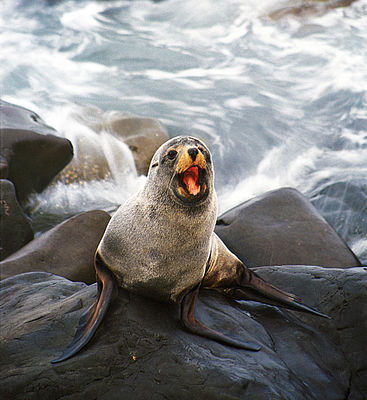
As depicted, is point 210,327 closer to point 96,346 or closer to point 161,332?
point 161,332

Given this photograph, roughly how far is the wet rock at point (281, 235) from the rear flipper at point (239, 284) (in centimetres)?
152

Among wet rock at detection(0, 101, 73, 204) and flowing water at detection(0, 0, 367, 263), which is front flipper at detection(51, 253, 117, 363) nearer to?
wet rock at detection(0, 101, 73, 204)

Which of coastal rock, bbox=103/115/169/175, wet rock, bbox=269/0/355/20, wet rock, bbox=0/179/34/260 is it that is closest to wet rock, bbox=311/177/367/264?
coastal rock, bbox=103/115/169/175

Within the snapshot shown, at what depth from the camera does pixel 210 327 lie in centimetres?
338

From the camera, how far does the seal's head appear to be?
3078 millimetres

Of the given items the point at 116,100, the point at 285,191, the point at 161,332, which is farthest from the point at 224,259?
the point at 116,100

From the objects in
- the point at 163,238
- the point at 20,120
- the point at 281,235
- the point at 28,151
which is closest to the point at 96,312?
the point at 163,238

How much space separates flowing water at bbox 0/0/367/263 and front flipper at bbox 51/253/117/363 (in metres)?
4.45

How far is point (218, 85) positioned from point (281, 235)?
8.62m

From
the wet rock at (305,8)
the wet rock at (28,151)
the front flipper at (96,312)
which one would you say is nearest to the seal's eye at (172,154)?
the front flipper at (96,312)

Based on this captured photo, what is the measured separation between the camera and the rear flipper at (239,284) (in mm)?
3785

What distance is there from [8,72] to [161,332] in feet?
37.3

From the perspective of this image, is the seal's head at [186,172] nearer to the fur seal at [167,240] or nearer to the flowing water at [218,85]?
the fur seal at [167,240]

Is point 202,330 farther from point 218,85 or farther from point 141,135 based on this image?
point 218,85
